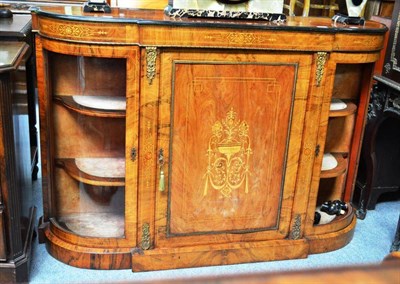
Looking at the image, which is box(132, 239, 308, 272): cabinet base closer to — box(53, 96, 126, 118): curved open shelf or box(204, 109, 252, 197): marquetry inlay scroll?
box(204, 109, 252, 197): marquetry inlay scroll

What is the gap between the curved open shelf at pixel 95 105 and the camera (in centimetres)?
187

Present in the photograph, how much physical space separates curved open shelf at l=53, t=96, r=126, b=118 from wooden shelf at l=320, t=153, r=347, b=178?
3.02 ft

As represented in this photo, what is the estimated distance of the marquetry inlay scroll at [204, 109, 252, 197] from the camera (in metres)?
1.91

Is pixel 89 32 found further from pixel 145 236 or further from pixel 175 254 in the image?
pixel 175 254

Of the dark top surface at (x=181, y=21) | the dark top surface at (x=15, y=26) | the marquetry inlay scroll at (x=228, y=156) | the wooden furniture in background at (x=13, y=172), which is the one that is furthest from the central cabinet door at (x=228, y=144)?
the dark top surface at (x=15, y=26)

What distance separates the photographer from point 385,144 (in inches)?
99.8

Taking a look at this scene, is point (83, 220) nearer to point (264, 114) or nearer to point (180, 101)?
point (180, 101)

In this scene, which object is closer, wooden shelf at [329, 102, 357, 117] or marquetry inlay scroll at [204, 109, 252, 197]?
marquetry inlay scroll at [204, 109, 252, 197]

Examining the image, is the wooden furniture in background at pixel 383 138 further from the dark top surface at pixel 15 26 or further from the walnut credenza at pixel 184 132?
the dark top surface at pixel 15 26

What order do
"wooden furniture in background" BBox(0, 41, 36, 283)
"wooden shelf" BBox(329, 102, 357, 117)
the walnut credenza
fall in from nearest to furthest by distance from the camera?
"wooden furniture in background" BBox(0, 41, 36, 283), the walnut credenza, "wooden shelf" BBox(329, 102, 357, 117)

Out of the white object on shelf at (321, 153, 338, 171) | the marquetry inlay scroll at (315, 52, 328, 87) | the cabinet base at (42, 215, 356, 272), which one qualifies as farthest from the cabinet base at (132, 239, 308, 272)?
the marquetry inlay scroll at (315, 52, 328, 87)

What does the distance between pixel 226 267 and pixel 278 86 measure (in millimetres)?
762

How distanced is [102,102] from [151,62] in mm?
291

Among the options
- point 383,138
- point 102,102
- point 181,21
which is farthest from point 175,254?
point 383,138
